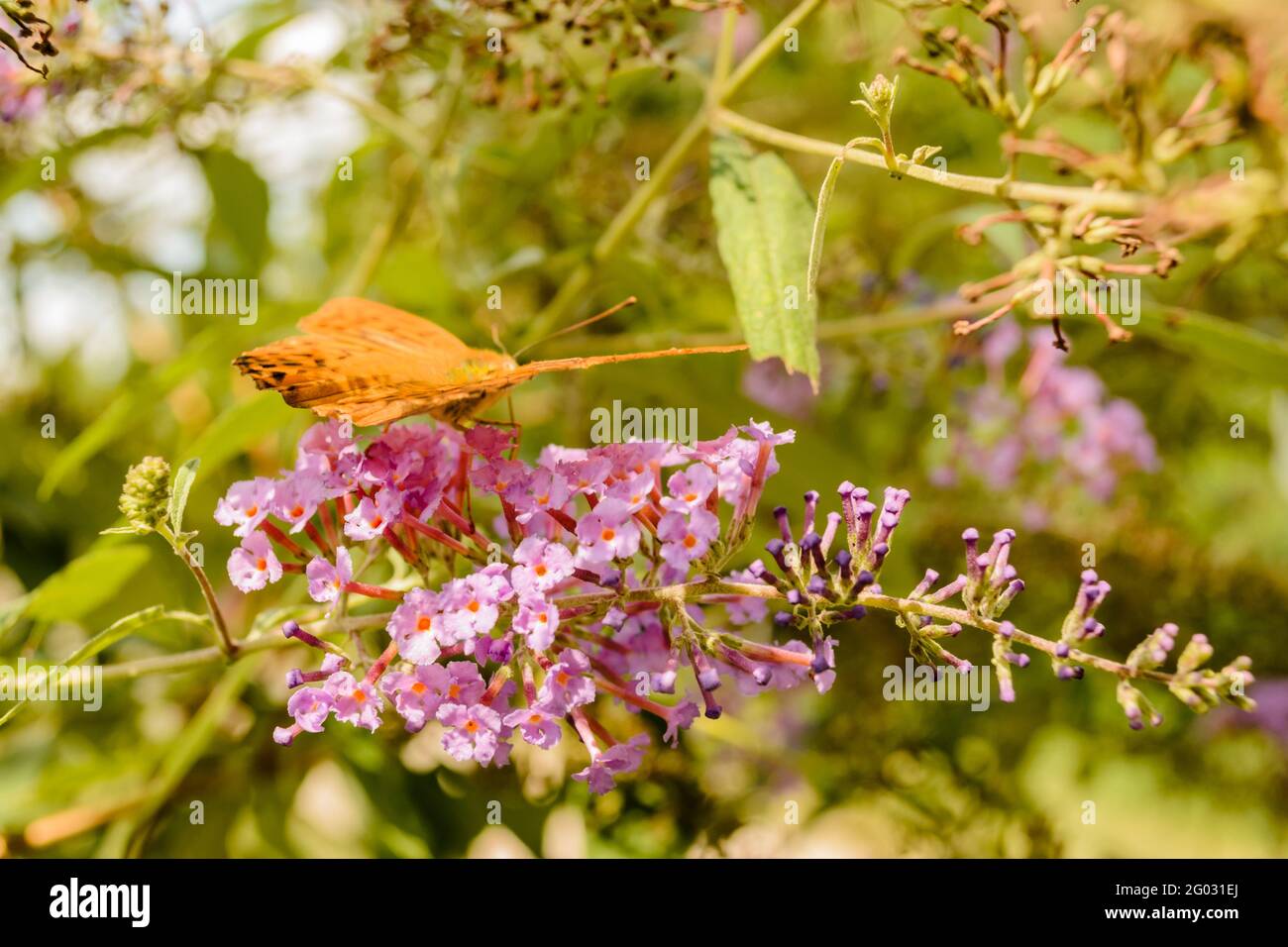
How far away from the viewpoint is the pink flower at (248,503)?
100 cm

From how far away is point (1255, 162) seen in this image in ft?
2.54

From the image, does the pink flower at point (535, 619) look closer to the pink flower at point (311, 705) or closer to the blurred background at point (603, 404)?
the pink flower at point (311, 705)

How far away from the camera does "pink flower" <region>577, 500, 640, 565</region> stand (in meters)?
0.92

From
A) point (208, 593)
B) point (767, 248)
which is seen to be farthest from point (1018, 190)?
point (208, 593)

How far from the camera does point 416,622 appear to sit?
36.6 inches

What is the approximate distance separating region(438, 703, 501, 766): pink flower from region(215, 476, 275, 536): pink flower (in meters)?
0.27

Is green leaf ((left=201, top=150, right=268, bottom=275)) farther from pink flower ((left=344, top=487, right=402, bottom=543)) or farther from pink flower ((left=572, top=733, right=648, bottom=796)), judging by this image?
pink flower ((left=572, top=733, right=648, bottom=796))

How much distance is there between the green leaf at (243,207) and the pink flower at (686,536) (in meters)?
1.14

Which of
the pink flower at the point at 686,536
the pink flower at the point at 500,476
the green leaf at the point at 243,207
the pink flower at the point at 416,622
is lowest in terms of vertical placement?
the pink flower at the point at 416,622

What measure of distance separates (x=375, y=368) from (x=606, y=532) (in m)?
0.28

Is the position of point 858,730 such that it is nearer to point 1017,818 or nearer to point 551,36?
point 1017,818

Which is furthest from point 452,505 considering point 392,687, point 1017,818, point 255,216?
point 1017,818

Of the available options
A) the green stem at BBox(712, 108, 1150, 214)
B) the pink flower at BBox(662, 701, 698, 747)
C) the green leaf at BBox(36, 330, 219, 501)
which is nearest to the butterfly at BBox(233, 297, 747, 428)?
the green stem at BBox(712, 108, 1150, 214)

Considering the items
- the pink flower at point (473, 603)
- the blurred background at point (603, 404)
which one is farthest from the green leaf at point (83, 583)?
the pink flower at point (473, 603)
